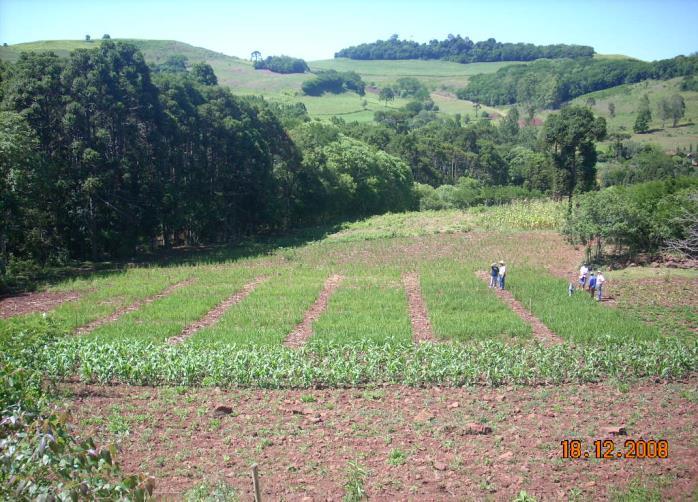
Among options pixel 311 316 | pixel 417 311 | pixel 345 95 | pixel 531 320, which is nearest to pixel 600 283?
pixel 531 320

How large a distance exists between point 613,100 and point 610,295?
116489 mm

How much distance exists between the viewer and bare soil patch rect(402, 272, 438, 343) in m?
18.2

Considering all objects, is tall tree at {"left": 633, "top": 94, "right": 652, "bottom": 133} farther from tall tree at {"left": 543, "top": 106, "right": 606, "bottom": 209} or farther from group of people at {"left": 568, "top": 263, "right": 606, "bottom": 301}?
group of people at {"left": 568, "top": 263, "right": 606, "bottom": 301}

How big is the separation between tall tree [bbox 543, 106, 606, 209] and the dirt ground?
34.8 meters

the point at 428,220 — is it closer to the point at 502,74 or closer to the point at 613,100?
the point at 613,100

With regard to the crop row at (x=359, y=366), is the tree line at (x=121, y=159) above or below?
above

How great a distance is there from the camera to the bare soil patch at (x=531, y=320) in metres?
17.5

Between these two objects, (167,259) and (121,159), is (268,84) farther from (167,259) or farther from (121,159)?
(167,259)

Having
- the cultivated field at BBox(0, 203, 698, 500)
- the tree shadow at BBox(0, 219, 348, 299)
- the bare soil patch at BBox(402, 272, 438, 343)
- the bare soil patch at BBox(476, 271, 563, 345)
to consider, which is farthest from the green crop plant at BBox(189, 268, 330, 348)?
the bare soil patch at BBox(476, 271, 563, 345)

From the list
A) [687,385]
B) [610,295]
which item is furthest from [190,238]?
[687,385]

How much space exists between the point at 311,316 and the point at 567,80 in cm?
14167

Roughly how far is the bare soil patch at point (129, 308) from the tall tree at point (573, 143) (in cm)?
3212

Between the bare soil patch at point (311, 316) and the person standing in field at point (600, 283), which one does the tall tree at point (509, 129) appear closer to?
the bare soil patch at point (311, 316)

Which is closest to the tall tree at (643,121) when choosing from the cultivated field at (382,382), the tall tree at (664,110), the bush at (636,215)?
the tall tree at (664,110)
